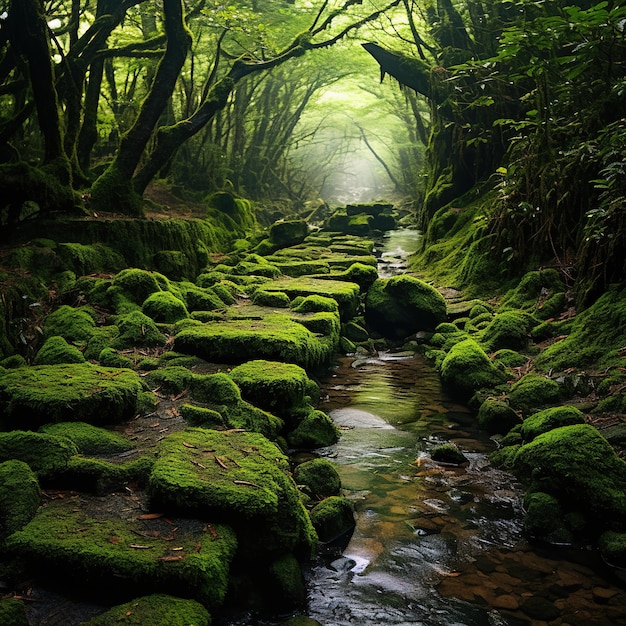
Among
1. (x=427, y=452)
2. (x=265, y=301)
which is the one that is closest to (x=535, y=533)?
(x=427, y=452)

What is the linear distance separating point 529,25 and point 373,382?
5.16 metres

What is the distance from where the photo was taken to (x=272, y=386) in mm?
4980

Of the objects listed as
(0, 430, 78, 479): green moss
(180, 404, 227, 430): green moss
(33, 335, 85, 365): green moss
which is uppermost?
(33, 335, 85, 365): green moss

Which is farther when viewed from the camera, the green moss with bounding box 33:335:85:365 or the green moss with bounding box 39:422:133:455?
the green moss with bounding box 33:335:85:365

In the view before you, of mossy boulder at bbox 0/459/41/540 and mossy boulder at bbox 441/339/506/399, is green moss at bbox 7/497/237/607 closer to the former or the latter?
mossy boulder at bbox 0/459/41/540

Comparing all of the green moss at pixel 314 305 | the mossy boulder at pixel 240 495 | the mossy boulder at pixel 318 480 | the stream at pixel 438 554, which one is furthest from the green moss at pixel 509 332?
the mossy boulder at pixel 240 495

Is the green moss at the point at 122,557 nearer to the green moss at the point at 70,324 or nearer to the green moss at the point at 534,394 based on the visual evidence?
the green moss at the point at 70,324

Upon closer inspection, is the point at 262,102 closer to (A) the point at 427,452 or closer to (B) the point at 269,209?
(B) the point at 269,209

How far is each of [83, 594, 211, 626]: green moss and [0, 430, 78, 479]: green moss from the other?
1.14 m

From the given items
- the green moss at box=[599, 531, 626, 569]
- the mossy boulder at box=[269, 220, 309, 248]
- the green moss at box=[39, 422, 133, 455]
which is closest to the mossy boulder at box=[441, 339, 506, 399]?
the green moss at box=[599, 531, 626, 569]

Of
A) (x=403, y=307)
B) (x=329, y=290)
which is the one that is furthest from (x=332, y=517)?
(x=329, y=290)

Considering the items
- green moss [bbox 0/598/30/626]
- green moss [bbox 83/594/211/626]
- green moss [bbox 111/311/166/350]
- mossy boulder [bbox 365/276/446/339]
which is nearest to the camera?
green moss [bbox 0/598/30/626]

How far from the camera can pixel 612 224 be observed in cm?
607

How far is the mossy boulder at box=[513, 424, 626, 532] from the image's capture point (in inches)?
142
